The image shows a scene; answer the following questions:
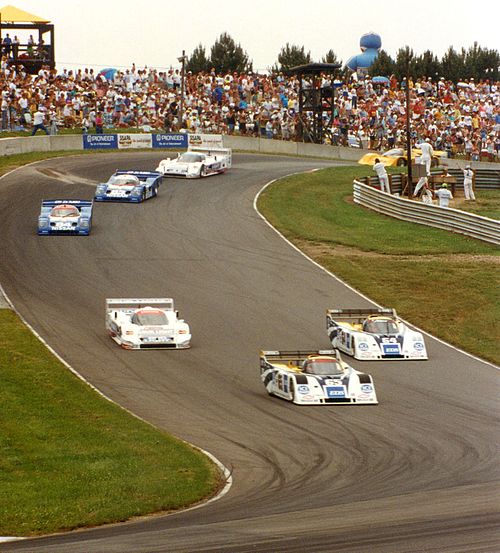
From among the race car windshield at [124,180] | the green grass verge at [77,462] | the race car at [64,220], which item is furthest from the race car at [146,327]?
the race car windshield at [124,180]

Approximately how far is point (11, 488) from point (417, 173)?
3458cm

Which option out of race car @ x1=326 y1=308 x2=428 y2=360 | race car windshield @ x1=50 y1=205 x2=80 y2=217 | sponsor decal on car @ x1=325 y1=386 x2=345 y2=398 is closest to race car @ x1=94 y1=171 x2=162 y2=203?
race car windshield @ x1=50 y1=205 x2=80 y2=217

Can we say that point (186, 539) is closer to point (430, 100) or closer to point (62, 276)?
point (62, 276)

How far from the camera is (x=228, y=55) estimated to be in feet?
327

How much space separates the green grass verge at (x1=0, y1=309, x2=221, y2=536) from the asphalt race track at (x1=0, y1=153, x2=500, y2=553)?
0.56 m

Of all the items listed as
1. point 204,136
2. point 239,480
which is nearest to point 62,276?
point 239,480

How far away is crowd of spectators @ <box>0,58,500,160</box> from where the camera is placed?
6075 centimetres

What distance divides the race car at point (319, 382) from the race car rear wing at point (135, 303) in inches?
192

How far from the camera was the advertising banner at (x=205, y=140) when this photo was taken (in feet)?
202

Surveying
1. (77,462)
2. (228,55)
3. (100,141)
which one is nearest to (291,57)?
(228,55)

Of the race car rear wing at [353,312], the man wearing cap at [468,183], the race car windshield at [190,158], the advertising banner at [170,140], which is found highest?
the advertising banner at [170,140]

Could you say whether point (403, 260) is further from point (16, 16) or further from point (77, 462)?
point (16, 16)

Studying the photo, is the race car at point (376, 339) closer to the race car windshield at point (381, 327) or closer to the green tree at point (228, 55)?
the race car windshield at point (381, 327)

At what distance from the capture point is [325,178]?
56.1 m
